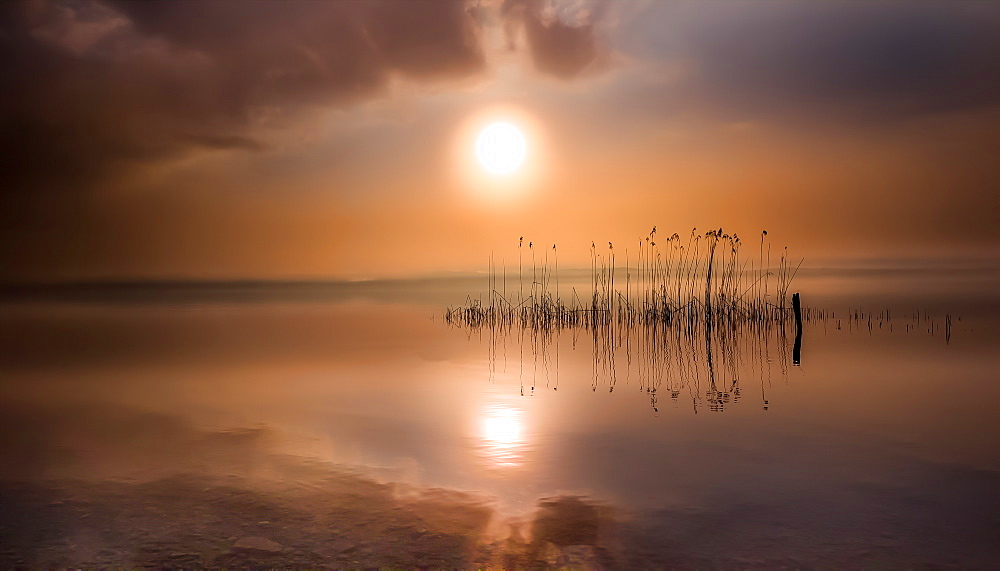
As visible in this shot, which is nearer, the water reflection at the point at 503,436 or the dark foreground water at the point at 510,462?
the dark foreground water at the point at 510,462

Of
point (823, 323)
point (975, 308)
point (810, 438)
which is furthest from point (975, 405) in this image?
point (975, 308)

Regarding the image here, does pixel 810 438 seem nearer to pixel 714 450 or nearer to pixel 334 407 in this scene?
pixel 714 450

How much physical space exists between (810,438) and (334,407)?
17.9ft

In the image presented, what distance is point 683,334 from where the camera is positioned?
17.4 m

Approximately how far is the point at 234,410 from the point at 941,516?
24.4 ft

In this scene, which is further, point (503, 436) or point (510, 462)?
point (503, 436)

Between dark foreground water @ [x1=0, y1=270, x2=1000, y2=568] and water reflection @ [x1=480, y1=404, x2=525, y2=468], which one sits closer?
dark foreground water @ [x1=0, y1=270, x2=1000, y2=568]

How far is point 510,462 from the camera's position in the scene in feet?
20.0

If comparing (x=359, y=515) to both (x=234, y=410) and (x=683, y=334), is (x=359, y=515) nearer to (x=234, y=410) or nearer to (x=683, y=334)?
(x=234, y=410)

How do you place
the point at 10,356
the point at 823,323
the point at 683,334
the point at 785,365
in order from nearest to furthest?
the point at 785,365
the point at 10,356
the point at 683,334
the point at 823,323

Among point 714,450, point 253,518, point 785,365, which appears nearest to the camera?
point 253,518

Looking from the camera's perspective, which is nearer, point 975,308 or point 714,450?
point 714,450

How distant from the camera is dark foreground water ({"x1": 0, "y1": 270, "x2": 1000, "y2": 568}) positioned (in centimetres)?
414

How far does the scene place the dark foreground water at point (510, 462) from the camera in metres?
4.14
